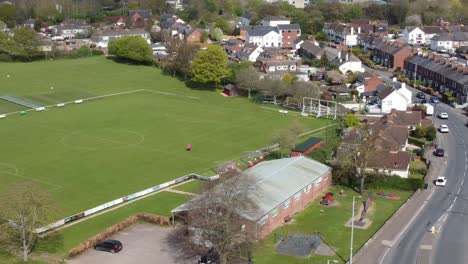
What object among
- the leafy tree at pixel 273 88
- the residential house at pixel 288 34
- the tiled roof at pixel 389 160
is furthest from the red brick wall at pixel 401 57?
the tiled roof at pixel 389 160

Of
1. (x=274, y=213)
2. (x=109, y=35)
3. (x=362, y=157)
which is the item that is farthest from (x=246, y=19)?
(x=274, y=213)

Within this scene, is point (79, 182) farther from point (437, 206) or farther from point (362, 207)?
point (437, 206)

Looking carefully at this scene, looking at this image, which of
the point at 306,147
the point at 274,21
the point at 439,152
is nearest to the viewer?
the point at 306,147

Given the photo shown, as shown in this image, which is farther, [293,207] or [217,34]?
[217,34]

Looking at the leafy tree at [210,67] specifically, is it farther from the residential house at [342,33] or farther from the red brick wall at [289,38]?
the residential house at [342,33]

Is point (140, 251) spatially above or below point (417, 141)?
below

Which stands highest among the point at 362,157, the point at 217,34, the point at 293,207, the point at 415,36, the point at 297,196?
the point at 217,34

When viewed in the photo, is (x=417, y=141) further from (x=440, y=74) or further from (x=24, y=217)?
(x=24, y=217)
